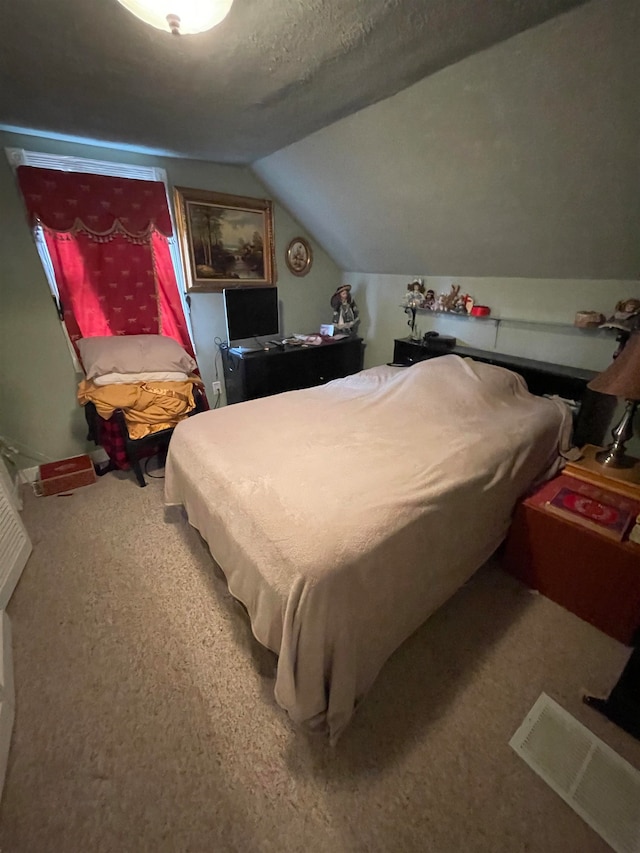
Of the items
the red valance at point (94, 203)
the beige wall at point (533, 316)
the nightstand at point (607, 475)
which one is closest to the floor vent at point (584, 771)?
the nightstand at point (607, 475)

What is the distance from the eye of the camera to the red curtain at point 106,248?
2418 millimetres

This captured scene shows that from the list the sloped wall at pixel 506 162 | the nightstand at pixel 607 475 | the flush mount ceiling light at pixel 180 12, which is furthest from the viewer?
the nightstand at pixel 607 475

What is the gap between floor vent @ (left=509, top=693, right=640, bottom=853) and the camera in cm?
108

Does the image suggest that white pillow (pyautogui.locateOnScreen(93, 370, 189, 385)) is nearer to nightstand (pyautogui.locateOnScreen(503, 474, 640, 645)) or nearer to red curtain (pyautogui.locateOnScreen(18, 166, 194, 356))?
red curtain (pyautogui.locateOnScreen(18, 166, 194, 356))

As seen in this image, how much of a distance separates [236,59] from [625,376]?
2.21 meters

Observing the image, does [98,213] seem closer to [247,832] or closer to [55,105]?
[55,105]

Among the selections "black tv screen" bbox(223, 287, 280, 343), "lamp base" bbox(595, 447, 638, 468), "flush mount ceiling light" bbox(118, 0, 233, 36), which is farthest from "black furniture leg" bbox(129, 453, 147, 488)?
"lamp base" bbox(595, 447, 638, 468)

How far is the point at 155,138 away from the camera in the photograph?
230 centimetres

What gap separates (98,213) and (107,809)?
322 centimetres

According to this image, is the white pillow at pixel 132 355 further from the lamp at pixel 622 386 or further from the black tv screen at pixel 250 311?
the lamp at pixel 622 386

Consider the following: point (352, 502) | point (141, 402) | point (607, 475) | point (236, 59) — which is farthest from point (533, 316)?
point (141, 402)

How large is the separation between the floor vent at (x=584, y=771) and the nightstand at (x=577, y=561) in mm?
531

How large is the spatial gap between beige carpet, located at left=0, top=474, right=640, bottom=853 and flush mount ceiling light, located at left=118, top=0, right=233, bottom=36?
2.13 meters

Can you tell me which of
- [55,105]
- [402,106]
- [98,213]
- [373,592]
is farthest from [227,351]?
[373,592]
